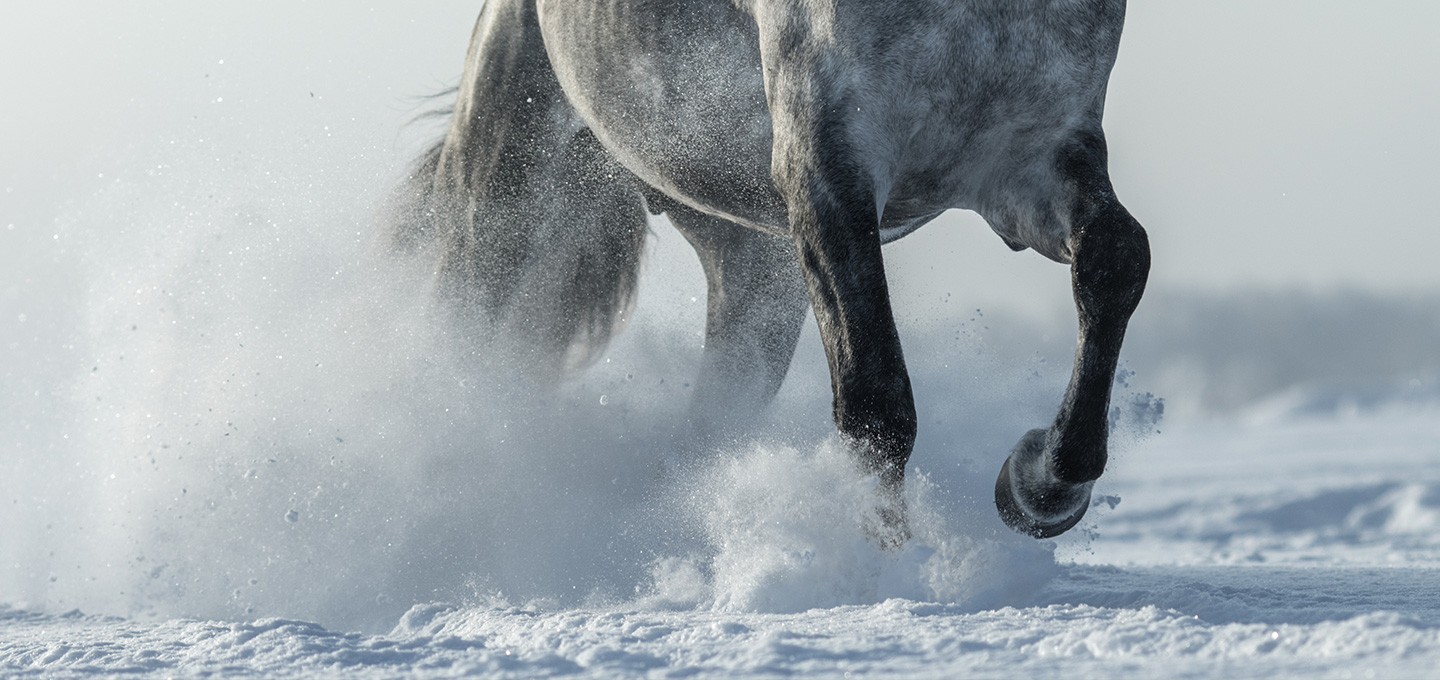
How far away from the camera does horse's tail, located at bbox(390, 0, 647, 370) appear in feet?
13.0

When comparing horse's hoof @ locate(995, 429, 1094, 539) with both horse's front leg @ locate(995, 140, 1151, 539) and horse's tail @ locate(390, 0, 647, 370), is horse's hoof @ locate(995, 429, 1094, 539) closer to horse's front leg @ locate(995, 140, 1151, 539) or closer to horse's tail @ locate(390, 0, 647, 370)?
horse's front leg @ locate(995, 140, 1151, 539)

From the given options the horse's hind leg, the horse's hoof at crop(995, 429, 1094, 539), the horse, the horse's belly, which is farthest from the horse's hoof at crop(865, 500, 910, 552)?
the horse's hind leg

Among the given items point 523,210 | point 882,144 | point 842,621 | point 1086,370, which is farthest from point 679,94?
point 842,621

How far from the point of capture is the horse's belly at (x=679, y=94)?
298cm

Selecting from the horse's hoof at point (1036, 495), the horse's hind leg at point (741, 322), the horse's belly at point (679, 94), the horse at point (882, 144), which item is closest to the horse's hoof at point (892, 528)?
the horse at point (882, 144)

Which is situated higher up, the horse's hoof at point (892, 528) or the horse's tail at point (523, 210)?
the horse's tail at point (523, 210)

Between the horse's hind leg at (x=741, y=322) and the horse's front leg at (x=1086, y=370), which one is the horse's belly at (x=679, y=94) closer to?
the horse's hind leg at (x=741, y=322)

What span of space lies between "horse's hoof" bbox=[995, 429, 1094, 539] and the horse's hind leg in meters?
1.63

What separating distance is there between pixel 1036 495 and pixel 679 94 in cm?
141

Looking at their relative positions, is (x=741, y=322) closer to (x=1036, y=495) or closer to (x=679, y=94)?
(x=679, y=94)

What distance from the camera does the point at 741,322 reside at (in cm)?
413

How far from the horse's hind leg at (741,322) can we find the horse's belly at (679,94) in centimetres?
64

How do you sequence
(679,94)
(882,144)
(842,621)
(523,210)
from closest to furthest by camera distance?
(842,621), (882,144), (679,94), (523,210)

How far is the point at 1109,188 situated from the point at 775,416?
1.96 meters
